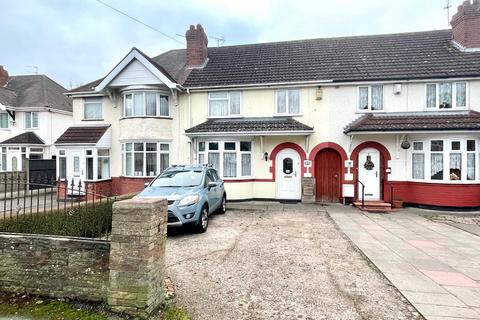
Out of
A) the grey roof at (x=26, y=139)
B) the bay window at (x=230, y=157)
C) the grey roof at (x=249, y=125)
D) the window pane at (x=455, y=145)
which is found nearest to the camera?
the window pane at (x=455, y=145)

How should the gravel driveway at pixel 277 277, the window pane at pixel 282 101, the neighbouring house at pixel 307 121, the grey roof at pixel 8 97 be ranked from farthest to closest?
the grey roof at pixel 8 97 → the window pane at pixel 282 101 → the neighbouring house at pixel 307 121 → the gravel driveway at pixel 277 277

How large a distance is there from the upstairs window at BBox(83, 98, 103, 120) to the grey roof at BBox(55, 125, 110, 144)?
676 millimetres

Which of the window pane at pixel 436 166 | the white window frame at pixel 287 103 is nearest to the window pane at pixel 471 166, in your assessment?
the window pane at pixel 436 166

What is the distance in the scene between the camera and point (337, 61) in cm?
1404

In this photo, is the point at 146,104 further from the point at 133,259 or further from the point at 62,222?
the point at 133,259

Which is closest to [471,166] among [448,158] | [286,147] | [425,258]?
[448,158]

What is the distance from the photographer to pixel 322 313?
3.59 m

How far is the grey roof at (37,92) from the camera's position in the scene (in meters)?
22.1

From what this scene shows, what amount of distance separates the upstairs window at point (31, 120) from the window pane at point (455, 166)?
1045 inches

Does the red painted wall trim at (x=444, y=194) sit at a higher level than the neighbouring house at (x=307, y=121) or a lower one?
lower

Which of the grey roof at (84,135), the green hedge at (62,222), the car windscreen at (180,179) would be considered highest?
the grey roof at (84,135)

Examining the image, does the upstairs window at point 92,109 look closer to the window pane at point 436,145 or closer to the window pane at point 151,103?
the window pane at point 151,103

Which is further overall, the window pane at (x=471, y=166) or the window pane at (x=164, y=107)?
the window pane at (x=164, y=107)

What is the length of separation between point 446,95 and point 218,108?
10.2 m
